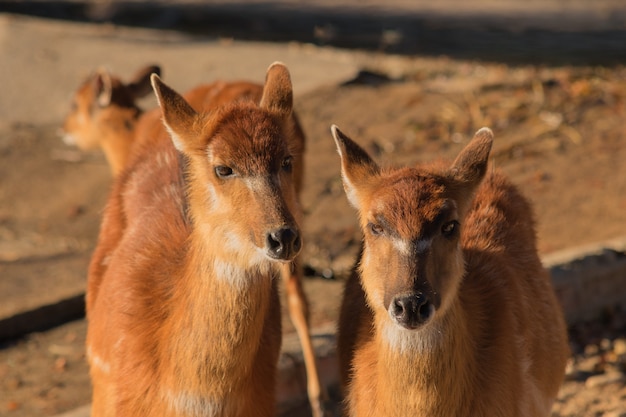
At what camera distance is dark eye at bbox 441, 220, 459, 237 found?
4715 millimetres

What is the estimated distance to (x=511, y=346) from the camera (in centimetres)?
520

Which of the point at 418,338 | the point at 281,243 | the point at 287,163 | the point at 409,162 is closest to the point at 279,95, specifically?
the point at 287,163

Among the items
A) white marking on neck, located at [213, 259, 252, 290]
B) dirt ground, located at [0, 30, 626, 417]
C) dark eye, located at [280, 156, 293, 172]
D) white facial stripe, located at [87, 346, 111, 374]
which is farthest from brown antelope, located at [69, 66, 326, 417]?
white marking on neck, located at [213, 259, 252, 290]

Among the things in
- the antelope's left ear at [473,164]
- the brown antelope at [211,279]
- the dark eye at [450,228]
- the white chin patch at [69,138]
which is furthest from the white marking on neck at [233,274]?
the white chin patch at [69,138]

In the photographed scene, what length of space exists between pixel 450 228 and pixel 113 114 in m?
5.59

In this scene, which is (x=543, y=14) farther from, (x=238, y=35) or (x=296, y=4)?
(x=238, y=35)

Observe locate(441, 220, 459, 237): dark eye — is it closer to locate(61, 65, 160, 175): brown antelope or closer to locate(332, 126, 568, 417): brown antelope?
locate(332, 126, 568, 417): brown antelope

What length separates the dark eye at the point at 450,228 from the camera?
186 inches

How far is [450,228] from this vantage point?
187 inches

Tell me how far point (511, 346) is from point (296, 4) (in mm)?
12536

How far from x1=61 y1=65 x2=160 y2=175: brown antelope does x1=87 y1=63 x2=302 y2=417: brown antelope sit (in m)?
4.00

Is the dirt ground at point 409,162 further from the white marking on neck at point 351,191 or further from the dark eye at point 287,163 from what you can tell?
the dark eye at point 287,163

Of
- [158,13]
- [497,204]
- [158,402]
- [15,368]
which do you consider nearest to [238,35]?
[158,13]

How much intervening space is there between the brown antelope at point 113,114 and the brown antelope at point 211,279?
4001 millimetres
